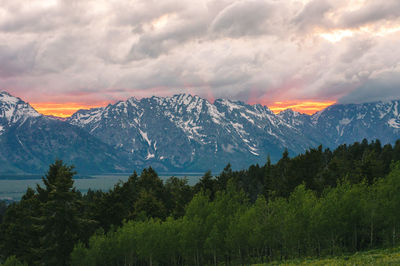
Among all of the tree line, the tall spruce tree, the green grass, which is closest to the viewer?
the green grass

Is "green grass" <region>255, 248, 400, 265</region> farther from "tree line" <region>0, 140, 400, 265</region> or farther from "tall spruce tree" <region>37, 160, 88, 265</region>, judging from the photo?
"tall spruce tree" <region>37, 160, 88, 265</region>

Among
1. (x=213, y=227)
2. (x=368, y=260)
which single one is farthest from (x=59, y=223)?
(x=368, y=260)

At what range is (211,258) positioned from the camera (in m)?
83.1

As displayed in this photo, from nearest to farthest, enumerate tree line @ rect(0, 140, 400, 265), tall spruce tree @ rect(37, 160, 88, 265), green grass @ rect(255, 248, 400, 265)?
1. green grass @ rect(255, 248, 400, 265)
2. tree line @ rect(0, 140, 400, 265)
3. tall spruce tree @ rect(37, 160, 88, 265)

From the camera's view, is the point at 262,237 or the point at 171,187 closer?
the point at 262,237

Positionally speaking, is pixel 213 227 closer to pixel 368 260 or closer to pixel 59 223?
pixel 59 223

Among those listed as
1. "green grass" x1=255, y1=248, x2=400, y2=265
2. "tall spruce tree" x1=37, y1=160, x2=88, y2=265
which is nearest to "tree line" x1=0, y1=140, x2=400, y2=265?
"tall spruce tree" x1=37, y1=160, x2=88, y2=265

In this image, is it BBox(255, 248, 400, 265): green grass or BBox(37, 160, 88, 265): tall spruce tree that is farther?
BBox(37, 160, 88, 265): tall spruce tree

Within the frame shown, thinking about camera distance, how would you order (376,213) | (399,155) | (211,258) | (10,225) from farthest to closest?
1. (399,155)
2. (10,225)
3. (211,258)
4. (376,213)

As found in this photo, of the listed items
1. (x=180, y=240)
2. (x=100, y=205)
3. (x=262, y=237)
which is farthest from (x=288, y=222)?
(x=100, y=205)

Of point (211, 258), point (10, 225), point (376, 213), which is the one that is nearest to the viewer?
point (376, 213)

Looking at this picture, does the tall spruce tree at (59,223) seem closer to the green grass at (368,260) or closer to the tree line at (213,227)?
the tree line at (213,227)

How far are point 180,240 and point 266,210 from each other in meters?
15.6

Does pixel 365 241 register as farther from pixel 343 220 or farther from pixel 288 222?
pixel 288 222
